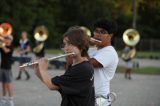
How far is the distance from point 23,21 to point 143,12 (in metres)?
15.8

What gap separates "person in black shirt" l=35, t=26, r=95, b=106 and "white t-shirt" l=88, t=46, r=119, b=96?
96 centimetres

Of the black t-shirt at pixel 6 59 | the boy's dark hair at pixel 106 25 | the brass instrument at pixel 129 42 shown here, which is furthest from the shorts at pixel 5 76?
the brass instrument at pixel 129 42

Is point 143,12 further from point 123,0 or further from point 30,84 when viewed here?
point 30,84

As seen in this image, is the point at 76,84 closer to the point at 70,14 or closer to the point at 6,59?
the point at 6,59

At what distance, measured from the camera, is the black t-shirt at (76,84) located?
532cm

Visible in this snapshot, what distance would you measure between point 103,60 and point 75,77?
1190 mm

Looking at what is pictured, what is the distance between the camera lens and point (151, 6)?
63.8m

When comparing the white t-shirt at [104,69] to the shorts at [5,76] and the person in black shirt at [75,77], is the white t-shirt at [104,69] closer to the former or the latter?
the person in black shirt at [75,77]

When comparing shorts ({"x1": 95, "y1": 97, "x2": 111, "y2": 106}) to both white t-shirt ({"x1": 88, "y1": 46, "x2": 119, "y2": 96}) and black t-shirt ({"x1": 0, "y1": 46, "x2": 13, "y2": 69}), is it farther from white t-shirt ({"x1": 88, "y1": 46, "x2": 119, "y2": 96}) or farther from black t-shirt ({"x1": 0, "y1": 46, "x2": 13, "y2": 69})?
black t-shirt ({"x1": 0, "y1": 46, "x2": 13, "y2": 69})

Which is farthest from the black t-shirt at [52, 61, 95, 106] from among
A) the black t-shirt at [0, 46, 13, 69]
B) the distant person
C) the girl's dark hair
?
the distant person

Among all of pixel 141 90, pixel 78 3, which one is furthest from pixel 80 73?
pixel 78 3

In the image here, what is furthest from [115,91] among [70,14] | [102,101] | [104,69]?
[70,14]

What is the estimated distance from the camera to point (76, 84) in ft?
17.5

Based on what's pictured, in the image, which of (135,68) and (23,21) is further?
(23,21)
